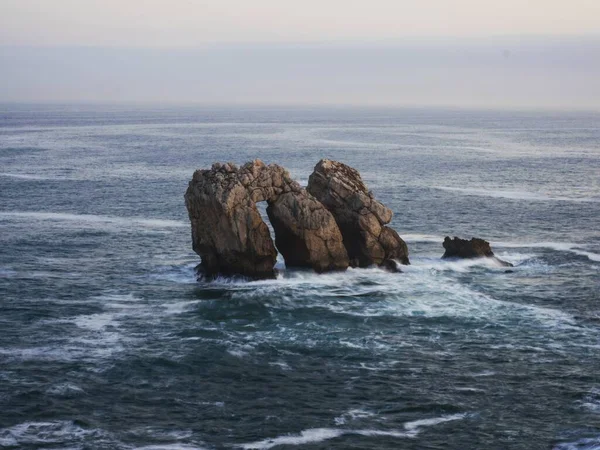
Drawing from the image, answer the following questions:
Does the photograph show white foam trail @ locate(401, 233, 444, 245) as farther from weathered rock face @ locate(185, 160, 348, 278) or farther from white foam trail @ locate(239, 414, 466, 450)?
white foam trail @ locate(239, 414, 466, 450)

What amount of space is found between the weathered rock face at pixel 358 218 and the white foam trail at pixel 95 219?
2818cm

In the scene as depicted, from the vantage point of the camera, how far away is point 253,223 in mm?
72250

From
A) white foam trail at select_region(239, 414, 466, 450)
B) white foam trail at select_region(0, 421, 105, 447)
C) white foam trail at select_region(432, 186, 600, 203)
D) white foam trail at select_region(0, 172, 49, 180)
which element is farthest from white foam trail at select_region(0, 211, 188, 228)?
white foam trail at select_region(239, 414, 466, 450)

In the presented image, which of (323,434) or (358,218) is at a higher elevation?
(358,218)

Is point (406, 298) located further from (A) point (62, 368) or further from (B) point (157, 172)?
(B) point (157, 172)

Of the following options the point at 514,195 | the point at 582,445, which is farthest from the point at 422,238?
the point at 582,445

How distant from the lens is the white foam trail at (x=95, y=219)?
10150 centimetres

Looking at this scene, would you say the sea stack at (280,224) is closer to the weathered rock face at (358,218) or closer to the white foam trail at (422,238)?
the weathered rock face at (358,218)

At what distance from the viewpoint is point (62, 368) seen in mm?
52312

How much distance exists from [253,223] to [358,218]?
9.57 m

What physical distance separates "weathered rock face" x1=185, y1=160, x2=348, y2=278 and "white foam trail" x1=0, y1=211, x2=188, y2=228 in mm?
27741

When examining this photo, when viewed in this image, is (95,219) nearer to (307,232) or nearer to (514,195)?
(307,232)

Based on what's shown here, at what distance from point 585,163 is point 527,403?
5381 inches

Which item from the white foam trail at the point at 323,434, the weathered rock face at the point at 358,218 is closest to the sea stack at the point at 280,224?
the weathered rock face at the point at 358,218
